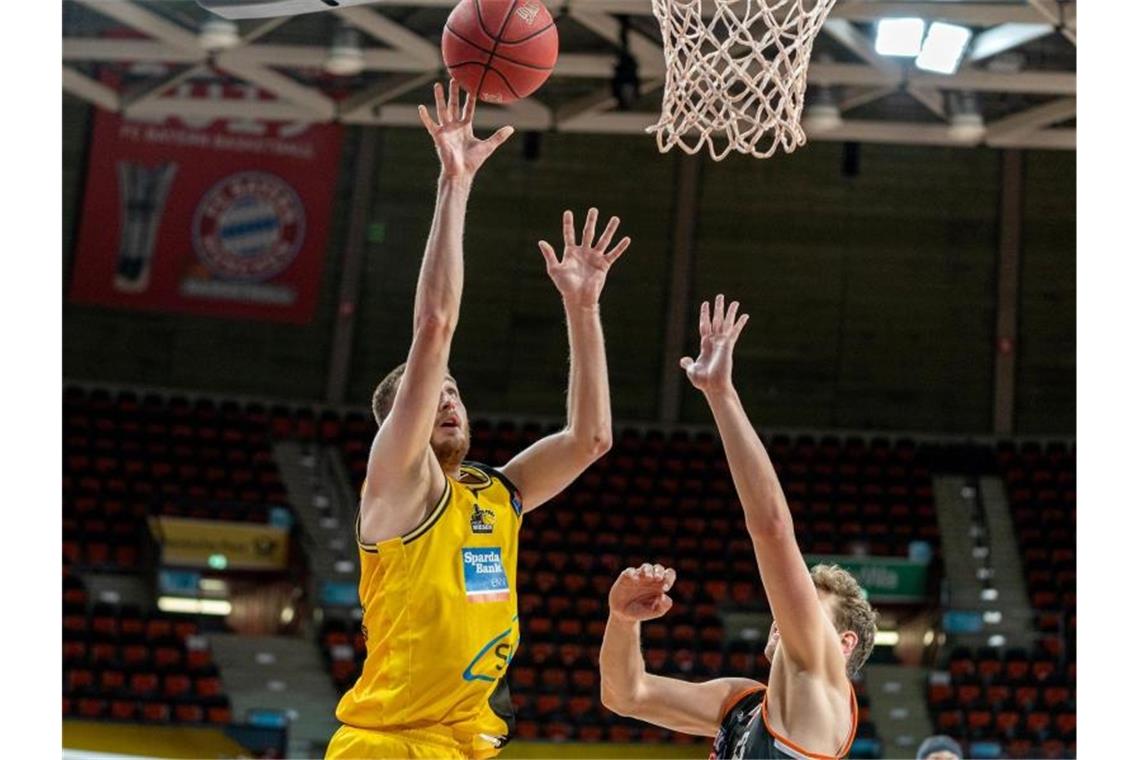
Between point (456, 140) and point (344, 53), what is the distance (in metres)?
11.3

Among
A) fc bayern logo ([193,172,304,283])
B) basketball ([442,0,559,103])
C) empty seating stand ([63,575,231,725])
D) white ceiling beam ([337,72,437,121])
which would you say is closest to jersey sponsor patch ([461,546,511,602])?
basketball ([442,0,559,103])

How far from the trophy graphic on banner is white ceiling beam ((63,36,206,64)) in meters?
3.39

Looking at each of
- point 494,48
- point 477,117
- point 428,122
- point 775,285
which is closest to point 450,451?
point 428,122

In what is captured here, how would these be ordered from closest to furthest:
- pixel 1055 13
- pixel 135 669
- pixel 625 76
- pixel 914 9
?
pixel 1055 13 → pixel 914 9 → pixel 625 76 → pixel 135 669

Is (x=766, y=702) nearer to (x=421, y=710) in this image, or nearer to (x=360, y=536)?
(x=421, y=710)

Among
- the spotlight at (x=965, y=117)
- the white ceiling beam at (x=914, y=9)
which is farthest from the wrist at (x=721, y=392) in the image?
the spotlight at (x=965, y=117)

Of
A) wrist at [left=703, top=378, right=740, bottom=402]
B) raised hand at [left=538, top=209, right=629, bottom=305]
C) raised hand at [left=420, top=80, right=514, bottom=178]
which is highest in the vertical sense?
raised hand at [left=420, top=80, right=514, bottom=178]

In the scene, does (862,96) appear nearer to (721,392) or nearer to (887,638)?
(887,638)

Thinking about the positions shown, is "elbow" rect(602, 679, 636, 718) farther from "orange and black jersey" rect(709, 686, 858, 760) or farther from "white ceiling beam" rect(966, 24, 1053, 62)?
"white ceiling beam" rect(966, 24, 1053, 62)

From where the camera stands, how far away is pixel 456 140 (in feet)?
12.5

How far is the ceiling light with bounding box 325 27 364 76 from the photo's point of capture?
14688 millimetres

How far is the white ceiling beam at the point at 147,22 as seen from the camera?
13906mm
